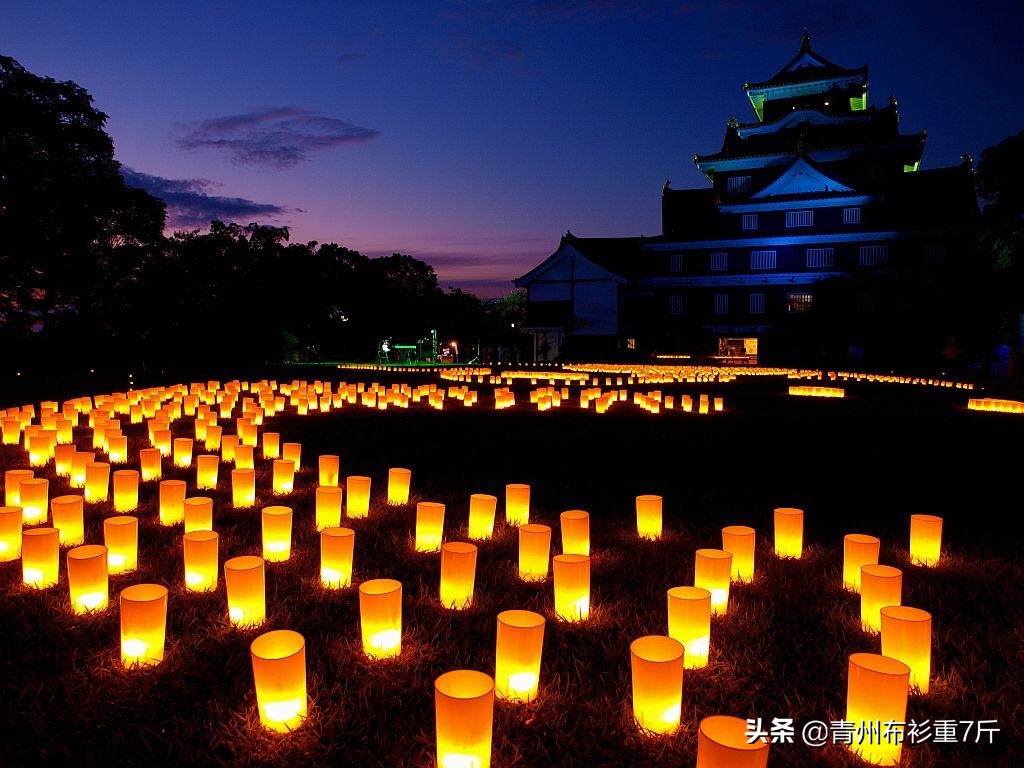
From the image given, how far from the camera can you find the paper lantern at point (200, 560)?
117 inches

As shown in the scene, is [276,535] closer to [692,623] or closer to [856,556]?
[692,623]

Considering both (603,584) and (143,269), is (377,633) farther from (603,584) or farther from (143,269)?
(143,269)

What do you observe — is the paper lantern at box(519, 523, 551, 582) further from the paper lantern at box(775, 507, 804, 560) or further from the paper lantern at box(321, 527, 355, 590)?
the paper lantern at box(775, 507, 804, 560)

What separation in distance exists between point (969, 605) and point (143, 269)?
59.8 feet

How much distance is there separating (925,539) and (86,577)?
3.87m

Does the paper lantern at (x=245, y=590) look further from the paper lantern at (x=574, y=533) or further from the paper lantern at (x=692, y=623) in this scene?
the paper lantern at (x=692, y=623)

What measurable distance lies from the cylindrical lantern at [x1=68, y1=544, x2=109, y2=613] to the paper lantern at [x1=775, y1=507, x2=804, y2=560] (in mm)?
3151

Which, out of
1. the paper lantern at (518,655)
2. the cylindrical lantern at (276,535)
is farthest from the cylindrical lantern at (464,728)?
the cylindrical lantern at (276,535)

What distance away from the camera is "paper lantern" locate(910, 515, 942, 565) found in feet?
11.5

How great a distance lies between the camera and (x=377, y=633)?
2441mm

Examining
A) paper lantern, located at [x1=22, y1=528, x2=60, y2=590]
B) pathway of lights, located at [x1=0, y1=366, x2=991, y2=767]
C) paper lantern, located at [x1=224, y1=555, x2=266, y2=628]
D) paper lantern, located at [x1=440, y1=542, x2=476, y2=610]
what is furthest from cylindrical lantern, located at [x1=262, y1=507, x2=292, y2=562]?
paper lantern, located at [x1=440, y1=542, x2=476, y2=610]

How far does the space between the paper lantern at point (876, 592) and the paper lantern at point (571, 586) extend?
1094 mm

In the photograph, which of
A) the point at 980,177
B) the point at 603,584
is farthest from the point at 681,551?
the point at 980,177

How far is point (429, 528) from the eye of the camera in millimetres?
3619
